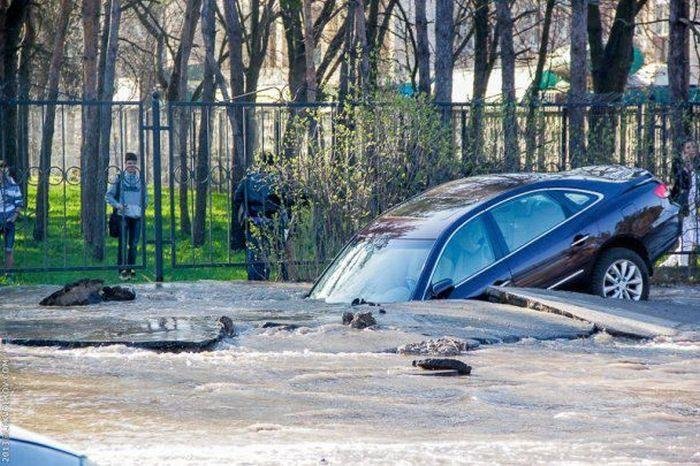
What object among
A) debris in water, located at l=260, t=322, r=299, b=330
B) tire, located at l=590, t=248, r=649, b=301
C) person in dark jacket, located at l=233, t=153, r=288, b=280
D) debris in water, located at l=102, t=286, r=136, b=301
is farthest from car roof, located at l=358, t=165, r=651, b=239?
person in dark jacket, located at l=233, t=153, r=288, b=280

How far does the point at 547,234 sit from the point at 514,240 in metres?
0.32

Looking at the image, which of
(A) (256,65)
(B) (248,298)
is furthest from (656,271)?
(A) (256,65)

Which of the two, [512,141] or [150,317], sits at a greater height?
[512,141]

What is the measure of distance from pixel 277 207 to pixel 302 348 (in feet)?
18.0

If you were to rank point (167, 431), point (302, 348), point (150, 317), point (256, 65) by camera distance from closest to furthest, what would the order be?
point (167, 431)
point (302, 348)
point (150, 317)
point (256, 65)

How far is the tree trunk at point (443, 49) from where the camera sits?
2122 centimetres

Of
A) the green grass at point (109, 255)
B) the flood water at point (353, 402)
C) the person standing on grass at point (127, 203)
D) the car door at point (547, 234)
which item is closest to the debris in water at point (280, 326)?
the flood water at point (353, 402)

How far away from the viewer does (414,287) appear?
36.5 feet

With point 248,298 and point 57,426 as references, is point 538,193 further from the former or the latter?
point 57,426

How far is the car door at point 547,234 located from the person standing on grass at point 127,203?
23.4ft

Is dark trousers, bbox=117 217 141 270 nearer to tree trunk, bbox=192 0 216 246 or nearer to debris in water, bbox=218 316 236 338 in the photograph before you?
tree trunk, bbox=192 0 216 246

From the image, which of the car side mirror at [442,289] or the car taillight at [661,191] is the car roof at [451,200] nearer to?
the car taillight at [661,191]


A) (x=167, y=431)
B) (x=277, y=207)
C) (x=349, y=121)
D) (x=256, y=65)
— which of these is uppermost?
(x=256, y=65)

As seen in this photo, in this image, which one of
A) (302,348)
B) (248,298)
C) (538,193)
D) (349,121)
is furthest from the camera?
(349,121)
